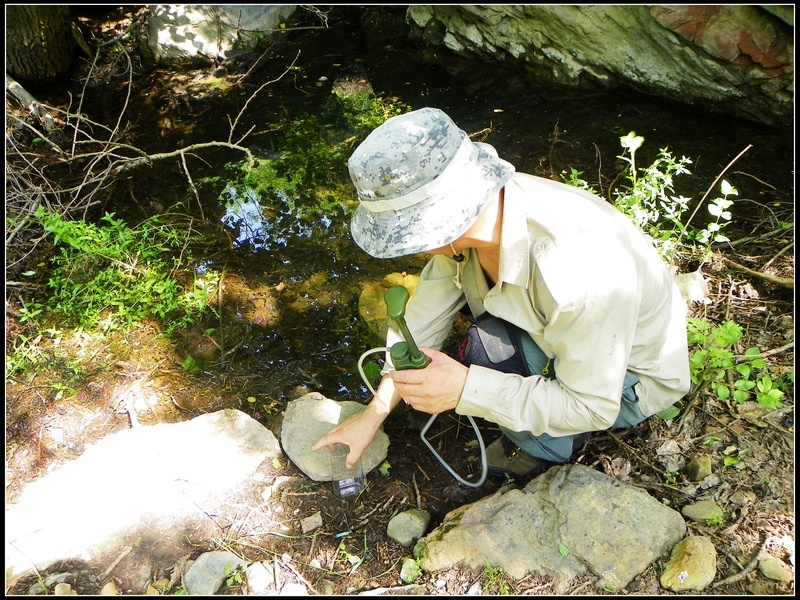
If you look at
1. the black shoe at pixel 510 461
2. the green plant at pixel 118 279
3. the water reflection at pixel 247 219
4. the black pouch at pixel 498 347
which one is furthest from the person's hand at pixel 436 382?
the water reflection at pixel 247 219

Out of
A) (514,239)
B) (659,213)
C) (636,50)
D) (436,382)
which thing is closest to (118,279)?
(436,382)

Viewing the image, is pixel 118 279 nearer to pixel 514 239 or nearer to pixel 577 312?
Result: pixel 514 239

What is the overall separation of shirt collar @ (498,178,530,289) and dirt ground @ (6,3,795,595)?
0.98 meters

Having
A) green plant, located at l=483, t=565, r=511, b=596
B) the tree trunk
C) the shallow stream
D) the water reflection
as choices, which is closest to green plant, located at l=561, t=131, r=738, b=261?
the shallow stream

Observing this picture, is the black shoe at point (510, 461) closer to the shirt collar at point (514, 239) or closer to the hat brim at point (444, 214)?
the shirt collar at point (514, 239)

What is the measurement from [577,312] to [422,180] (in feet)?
1.88

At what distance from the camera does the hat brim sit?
166 cm

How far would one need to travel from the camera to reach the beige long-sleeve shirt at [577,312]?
1.69 meters

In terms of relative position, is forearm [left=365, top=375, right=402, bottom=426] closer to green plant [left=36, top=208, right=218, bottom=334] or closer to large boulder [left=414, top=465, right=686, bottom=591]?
large boulder [left=414, top=465, right=686, bottom=591]

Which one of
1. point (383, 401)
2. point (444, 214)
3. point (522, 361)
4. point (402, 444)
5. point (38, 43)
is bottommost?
point (402, 444)

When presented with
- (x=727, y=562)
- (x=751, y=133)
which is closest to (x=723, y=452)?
(x=727, y=562)

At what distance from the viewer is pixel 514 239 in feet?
5.83

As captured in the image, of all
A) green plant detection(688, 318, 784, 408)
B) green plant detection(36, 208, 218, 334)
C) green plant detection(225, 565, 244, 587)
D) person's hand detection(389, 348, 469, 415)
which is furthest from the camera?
green plant detection(36, 208, 218, 334)

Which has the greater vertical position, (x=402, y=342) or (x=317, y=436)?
(x=402, y=342)
